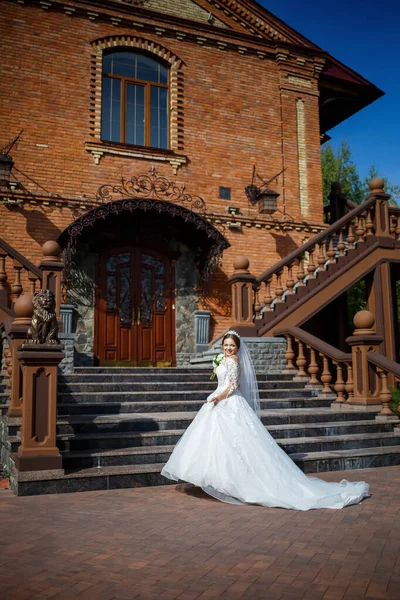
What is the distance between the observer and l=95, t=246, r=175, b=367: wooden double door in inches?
512

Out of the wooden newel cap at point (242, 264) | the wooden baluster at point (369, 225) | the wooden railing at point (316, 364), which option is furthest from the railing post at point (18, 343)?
the wooden baluster at point (369, 225)

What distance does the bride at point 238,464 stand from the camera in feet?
18.7

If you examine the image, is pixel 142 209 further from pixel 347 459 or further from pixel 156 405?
pixel 347 459

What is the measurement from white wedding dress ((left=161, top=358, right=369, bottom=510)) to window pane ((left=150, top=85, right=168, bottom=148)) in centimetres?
948

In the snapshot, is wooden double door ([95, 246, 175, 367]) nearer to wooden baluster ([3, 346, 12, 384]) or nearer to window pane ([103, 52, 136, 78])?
wooden baluster ([3, 346, 12, 384])

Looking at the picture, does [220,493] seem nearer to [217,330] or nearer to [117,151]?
[217,330]

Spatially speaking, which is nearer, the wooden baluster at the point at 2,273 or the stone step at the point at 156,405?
the stone step at the point at 156,405

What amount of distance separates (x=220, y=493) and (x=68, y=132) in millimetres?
9918

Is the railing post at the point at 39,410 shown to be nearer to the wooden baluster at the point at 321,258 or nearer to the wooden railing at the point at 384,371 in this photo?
the wooden railing at the point at 384,371

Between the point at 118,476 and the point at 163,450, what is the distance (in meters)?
0.78

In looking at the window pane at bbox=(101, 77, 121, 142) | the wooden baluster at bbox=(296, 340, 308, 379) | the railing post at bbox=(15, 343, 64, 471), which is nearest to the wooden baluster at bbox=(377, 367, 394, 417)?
the wooden baluster at bbox=(296, 340, 308, 379)

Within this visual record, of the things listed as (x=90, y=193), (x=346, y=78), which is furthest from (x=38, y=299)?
(x=346, y=78)

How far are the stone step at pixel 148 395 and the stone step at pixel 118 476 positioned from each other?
209 cm

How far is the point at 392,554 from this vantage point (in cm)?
414
